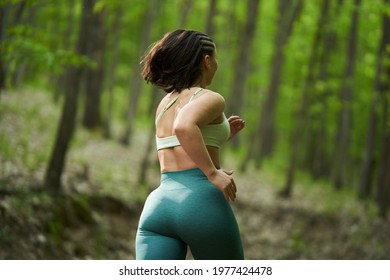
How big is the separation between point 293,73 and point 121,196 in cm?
1679

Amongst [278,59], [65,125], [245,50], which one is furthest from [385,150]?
[65,125]

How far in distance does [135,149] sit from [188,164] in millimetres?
15726

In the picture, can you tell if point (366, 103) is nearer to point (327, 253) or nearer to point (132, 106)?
point (132, 106)

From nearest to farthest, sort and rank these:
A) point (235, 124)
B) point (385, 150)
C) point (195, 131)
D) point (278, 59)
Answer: point (195, 131)
point (235, 124)
point (385, 150)
point (278, 59)

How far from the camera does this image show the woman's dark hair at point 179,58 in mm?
2842

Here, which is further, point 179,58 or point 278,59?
point 278,59

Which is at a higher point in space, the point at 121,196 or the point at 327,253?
the point at 121,196

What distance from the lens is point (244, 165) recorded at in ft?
68.7

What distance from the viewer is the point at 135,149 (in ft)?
60.5

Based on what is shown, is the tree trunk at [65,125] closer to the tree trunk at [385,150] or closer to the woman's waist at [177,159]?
the tree trunk at [385,150]

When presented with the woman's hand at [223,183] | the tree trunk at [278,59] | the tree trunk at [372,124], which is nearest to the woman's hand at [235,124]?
the woman's hand at [223,183]

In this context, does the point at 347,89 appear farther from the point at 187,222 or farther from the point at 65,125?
the point at 187,222

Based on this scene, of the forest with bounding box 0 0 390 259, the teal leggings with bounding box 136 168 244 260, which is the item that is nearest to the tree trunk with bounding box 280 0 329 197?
the forest with bounding box 0 0 390 259
